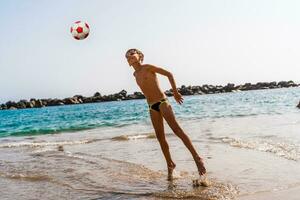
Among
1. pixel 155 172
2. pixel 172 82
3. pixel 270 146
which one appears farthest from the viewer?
pixel 270 146

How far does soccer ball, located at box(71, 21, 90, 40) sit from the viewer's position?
392 inches

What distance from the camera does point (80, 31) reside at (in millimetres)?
9969

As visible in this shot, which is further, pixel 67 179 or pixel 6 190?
pixel 67 179

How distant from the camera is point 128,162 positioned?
9.38m

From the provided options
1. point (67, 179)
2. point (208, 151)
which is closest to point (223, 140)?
point (208, 151)

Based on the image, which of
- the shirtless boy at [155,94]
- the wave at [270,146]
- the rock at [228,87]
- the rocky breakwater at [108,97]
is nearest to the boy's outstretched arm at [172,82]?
the shirtless boy at [155,94]

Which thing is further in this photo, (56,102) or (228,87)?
(228,87)

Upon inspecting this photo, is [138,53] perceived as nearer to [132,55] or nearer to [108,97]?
[132,55]

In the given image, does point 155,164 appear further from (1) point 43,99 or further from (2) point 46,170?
(1) point 43,99

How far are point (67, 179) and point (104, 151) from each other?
4220 mm

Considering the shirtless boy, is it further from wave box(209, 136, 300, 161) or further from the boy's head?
wave box(209, 136, 300, 161)

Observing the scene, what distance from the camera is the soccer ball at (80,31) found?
A: 997cm

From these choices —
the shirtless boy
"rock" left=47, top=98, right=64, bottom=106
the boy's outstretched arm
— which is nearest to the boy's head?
the shirtless boy

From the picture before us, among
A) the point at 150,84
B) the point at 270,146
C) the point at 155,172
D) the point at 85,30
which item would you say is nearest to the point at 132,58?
the point at 150,84
